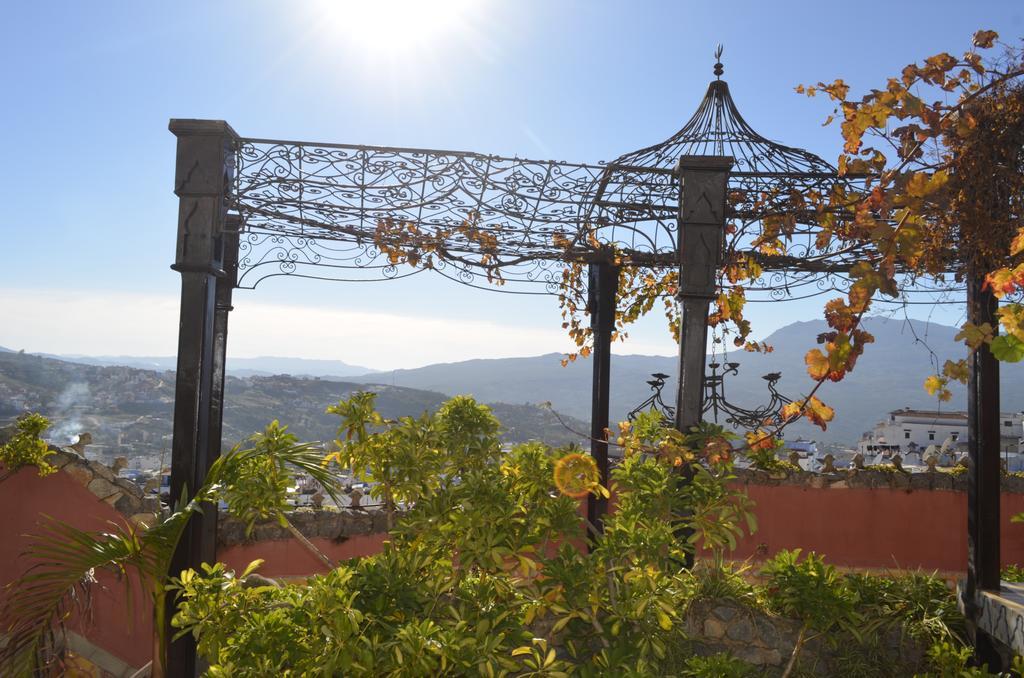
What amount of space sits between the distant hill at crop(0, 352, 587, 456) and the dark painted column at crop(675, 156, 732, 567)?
9199 mm

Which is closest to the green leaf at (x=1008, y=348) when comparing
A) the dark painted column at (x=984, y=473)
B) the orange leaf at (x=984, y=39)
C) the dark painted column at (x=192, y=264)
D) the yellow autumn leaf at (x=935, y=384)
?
the yellow autumn leaf at (x=935, y=384)

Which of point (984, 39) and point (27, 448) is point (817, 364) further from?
point (27, 448)

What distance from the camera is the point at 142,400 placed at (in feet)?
71.4

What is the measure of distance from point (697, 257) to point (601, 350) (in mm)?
1602

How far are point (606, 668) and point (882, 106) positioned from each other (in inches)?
78.8

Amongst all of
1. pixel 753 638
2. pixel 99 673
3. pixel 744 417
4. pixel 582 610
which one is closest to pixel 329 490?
pixel 582 610

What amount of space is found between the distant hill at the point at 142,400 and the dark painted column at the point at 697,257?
30.2 feet

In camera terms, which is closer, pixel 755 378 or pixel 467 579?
pixel 467 579

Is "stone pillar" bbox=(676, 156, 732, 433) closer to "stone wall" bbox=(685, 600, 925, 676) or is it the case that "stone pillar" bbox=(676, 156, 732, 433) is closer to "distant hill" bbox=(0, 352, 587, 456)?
"stone wall" bbox=(685, 600, 925, 676)

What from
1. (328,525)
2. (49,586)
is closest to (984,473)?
(328,525)

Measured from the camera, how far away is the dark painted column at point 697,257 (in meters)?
3.92

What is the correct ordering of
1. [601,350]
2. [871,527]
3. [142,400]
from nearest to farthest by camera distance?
[601,350], [871,527], [142,400]

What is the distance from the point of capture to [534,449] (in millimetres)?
2924

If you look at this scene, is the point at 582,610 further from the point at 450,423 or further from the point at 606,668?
the point at 450,423
